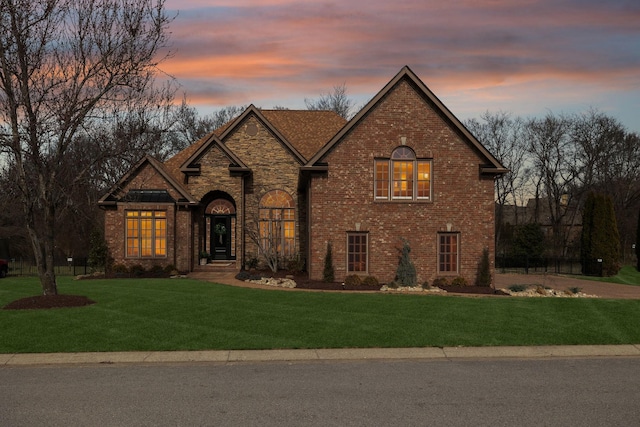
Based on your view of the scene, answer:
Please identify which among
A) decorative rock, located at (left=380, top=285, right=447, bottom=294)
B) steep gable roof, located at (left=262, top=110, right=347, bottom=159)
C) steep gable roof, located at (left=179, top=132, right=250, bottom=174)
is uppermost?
steep gable roof, located at (left=262, top=110, right=347, bottom=159)

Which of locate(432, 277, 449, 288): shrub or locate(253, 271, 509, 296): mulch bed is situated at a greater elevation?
locate(432, 277, 449, 288): shrub

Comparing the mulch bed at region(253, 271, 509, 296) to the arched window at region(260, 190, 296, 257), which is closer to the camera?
the mulch bed at region(253, 271, 509, 296)

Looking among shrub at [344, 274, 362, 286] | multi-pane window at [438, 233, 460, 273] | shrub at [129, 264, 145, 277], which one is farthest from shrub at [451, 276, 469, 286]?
shrub at [129, 264, 145, 277]

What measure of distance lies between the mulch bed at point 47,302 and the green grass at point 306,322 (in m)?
0.46

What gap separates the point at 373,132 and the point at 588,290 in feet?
39.8

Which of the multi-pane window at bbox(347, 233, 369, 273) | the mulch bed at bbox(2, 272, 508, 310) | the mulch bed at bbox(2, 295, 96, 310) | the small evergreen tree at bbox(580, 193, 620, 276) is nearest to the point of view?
the mulch bed at bbox(2, 295, 96, 310)

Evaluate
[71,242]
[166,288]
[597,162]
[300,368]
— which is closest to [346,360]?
[300,368]

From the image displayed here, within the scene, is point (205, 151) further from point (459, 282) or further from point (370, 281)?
point (459, 282)

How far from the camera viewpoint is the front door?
3020cm

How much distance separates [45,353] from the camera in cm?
1055

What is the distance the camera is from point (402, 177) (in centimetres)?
2334

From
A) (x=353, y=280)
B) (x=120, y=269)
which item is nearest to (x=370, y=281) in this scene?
(x=353, y=280)

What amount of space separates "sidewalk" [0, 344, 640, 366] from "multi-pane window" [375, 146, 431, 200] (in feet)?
41.0

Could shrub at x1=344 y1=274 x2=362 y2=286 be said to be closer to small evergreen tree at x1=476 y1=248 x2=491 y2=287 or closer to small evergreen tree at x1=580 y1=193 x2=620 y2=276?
small evergreen tree at x1=476 y1=248 x2=491 y2=287
